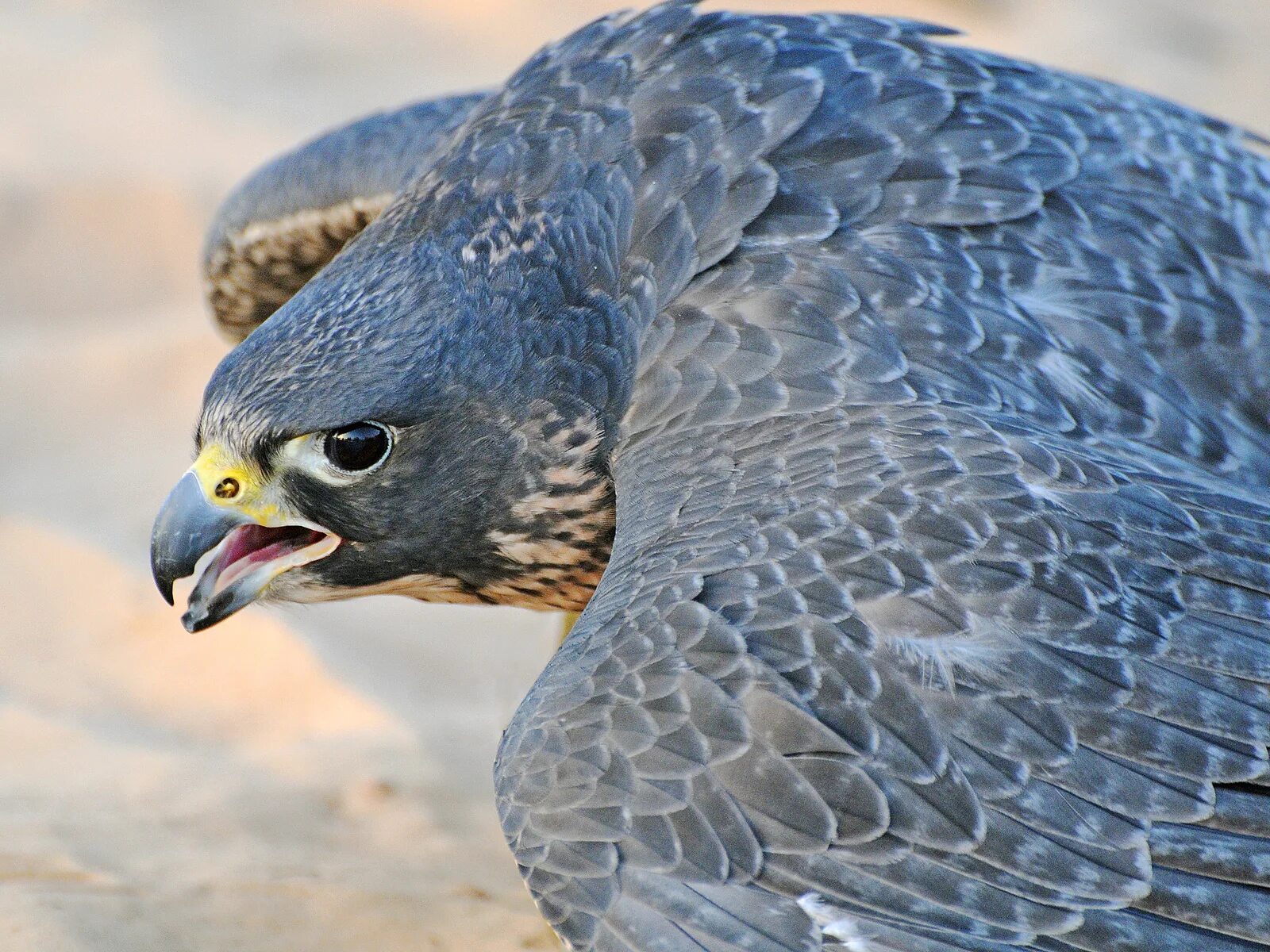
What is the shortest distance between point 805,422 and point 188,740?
2.22 m

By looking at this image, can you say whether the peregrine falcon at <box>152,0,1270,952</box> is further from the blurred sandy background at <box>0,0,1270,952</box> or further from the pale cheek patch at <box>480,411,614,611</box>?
the blurred sandy background at <box>0,0,1270,952</box>

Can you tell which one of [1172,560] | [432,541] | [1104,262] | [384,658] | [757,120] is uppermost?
[757,120]

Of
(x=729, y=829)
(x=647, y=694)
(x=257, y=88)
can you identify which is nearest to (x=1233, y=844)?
(x=729, y=829)

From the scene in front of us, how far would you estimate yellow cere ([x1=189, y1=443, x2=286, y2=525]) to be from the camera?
2904mm

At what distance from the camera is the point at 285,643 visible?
4430 mm

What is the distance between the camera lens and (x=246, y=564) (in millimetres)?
3084

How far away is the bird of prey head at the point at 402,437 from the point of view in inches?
113

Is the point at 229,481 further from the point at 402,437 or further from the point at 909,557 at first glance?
the point at 909,557

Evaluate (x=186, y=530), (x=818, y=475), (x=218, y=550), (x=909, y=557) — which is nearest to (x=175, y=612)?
(x=218, y=550)

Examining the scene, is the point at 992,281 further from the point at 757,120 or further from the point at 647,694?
the point at 647,694

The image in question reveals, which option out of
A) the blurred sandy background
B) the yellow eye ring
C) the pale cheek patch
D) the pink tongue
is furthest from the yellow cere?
the blurred sandy background

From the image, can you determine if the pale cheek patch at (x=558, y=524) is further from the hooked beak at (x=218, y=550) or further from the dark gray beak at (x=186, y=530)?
the dark gray beak at (x=186, y=530)

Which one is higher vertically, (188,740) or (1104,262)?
(1104,262)

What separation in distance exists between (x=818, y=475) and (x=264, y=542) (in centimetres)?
117
